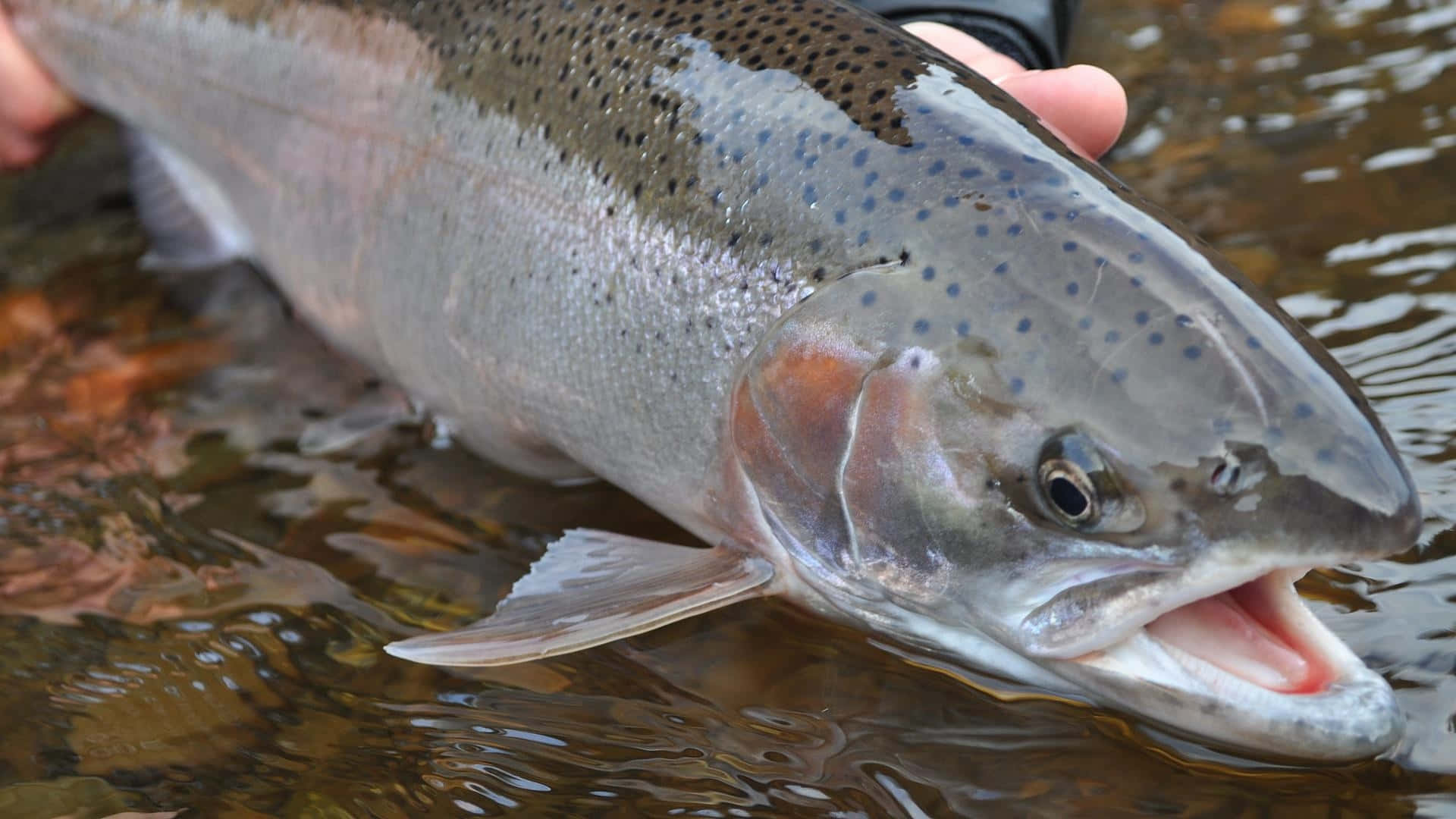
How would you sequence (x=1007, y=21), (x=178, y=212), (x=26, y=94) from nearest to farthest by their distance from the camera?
1. (x=1007, y=21)
2. (x=178, y=212)
3. (x=26, y=94)

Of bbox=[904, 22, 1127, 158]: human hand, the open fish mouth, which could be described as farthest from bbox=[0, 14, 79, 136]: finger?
the open fish mouth

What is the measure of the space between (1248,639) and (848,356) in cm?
80

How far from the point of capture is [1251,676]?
196cm

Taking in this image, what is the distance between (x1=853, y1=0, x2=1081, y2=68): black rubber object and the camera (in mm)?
3592

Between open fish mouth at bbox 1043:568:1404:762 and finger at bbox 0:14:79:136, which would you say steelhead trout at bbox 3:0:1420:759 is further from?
finger at bbox 0:14:79:136

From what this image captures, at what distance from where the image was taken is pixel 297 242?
385cm

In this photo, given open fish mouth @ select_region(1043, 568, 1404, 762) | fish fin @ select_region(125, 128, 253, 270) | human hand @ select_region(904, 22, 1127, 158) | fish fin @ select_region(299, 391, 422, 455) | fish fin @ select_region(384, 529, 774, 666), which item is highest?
human hand @ select_region(904, 22, 1127, 158)

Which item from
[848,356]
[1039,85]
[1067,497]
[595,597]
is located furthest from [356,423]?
[1067,497]

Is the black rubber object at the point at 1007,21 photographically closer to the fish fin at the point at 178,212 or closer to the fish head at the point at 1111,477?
the fish head at the point at 1111,477

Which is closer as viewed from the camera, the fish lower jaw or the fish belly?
the fish lower jaw

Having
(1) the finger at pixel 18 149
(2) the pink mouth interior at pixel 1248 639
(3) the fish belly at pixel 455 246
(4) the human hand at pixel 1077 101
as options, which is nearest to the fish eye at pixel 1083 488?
(2) the pink mouth interior at pixel 1248 639

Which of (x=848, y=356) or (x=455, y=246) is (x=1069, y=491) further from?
(x=455, y=246)

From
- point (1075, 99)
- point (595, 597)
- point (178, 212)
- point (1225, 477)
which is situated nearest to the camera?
point (1225, 477)

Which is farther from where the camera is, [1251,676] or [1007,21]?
[1007,21]
